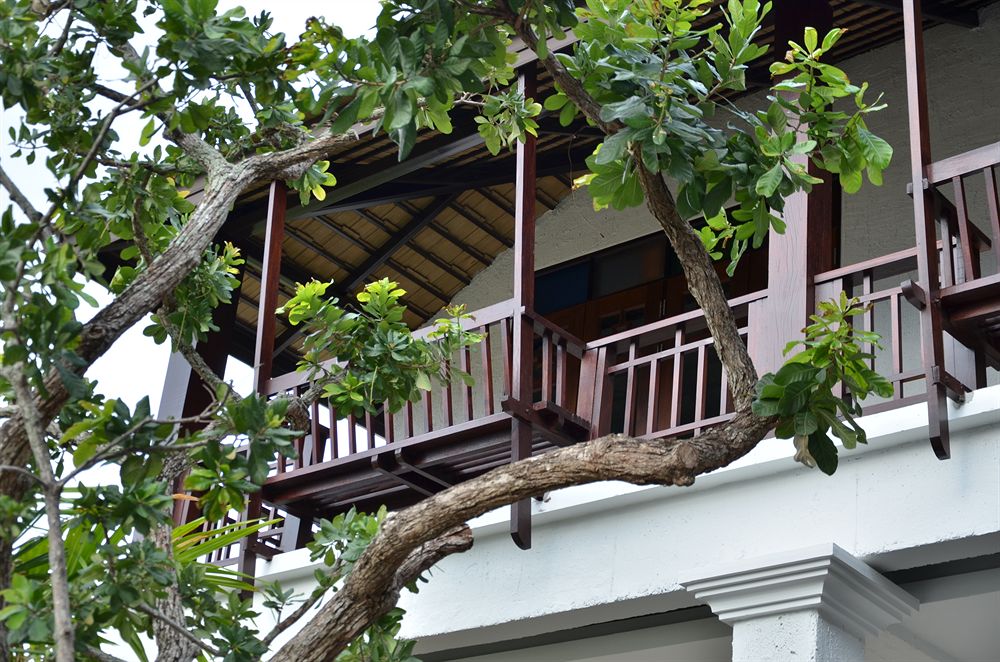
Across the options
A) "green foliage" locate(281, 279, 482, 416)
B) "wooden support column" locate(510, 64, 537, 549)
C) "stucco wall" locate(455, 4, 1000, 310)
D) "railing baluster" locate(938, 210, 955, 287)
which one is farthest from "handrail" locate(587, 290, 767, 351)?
"stucco wall" locate(455, 4, 1000, 310)

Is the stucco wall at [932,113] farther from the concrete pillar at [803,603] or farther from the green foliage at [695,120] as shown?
the green foliage at [695,120]

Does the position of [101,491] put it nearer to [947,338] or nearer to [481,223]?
[947,338]

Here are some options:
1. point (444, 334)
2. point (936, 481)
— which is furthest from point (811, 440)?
point (444, 334)

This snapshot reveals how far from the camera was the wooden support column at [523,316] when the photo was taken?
5.32m

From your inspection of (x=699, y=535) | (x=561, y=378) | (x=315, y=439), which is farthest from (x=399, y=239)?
(x=699, y=535)

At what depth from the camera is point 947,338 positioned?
16.0ft

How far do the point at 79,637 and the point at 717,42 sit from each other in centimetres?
213

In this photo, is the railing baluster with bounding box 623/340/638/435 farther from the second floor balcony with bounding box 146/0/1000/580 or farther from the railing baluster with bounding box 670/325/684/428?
the railing baluster with bounding box 670/325/684/428

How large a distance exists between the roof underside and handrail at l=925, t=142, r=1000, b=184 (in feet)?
9.63

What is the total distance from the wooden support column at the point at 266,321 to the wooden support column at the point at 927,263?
3.24 m

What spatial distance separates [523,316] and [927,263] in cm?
A: 176

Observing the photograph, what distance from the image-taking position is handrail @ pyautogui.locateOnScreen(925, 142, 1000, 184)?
4516 mm

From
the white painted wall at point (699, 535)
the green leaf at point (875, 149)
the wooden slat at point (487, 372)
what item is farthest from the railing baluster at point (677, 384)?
the green leaf at point (875, 149)

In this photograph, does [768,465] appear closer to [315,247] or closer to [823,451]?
[823,451]
